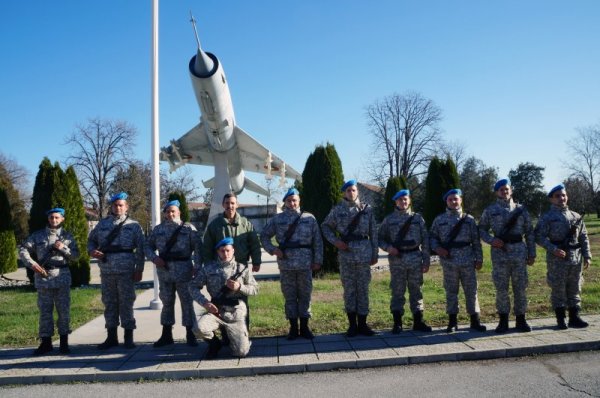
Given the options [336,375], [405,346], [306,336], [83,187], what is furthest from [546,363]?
[83,187]

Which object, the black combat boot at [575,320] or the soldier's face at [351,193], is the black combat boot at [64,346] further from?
the black combat boot at [575,320]

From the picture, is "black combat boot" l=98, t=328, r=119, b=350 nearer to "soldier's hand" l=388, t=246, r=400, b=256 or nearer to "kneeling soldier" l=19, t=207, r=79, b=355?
"kneeling soldier" l=19, t=207, r=79, b=355

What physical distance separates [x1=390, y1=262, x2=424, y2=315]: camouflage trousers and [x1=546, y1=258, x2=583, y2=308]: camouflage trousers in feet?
5.40

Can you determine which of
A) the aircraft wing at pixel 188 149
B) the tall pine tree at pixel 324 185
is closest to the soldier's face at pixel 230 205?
the tall pine tree at pixel 324 185

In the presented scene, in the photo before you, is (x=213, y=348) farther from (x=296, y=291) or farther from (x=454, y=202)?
(x=454, y=202)

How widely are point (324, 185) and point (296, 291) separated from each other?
7.38m

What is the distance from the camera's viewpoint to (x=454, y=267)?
5383mm

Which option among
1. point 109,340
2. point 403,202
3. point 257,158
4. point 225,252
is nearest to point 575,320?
point 403,202

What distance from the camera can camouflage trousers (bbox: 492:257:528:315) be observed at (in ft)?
17.3

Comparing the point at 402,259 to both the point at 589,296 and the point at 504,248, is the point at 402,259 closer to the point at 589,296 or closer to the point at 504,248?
the point at 504,248

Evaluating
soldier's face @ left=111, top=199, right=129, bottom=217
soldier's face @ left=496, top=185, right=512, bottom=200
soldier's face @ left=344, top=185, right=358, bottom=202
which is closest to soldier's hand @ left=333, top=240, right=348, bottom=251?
soldier's face @ left=344, top=185, right=358, bottom=202

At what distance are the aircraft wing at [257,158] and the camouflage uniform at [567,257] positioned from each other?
35.1 feet

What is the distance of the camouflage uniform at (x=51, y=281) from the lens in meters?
5.14

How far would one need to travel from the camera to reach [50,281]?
5133 mm
